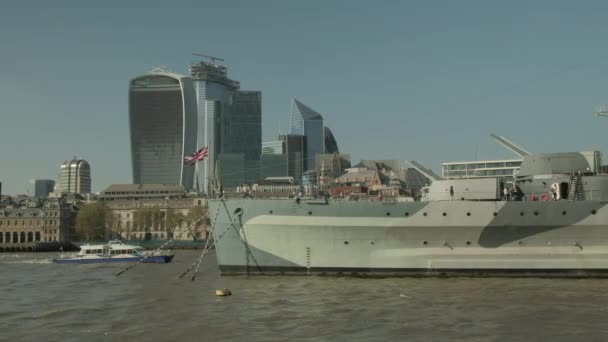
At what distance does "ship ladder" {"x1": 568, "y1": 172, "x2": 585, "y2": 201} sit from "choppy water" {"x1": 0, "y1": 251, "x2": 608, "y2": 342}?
3.80 meters

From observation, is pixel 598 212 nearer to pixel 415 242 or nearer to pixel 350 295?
pixel 415 242

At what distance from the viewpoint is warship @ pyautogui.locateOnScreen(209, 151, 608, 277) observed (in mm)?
26312

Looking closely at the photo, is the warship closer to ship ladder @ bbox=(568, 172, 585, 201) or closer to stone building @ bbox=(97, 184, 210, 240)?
ship ladder @ bbox=(568, 172, 585, 201)

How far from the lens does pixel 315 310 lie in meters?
20.2

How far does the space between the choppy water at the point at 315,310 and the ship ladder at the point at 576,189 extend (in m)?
3.80

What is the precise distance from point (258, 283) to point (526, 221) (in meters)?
12.3

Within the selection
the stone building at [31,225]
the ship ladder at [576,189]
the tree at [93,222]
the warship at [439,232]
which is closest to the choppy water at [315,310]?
the warship at [439,232]

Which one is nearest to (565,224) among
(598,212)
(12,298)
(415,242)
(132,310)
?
(598,212)

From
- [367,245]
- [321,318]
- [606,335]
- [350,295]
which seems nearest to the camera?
[606,335]

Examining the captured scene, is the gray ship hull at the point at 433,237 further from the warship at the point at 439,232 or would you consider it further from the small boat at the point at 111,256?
the small boat at the point at 111,256

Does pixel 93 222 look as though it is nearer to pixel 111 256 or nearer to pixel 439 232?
pixel 111 256

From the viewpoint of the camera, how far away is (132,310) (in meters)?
21.1

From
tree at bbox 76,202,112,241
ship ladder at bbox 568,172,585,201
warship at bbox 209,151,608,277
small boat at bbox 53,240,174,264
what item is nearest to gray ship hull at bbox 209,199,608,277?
warship at bbox 209,151,608,277

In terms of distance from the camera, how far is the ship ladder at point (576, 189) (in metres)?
27.2
